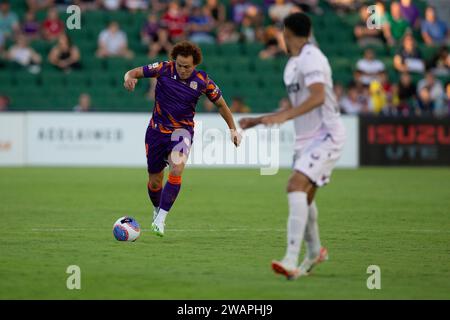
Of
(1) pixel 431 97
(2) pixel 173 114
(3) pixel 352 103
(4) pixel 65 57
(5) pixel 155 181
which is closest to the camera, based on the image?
(2) pixel 173 114

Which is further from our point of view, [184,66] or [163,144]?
[163,144]

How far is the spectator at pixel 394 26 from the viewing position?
2759cm

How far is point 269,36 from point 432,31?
504cm

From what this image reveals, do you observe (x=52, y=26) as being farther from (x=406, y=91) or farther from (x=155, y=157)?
(x=155, y=157)

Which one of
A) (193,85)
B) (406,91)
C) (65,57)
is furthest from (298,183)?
(65,57)

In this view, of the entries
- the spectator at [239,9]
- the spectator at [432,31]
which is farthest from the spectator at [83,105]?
the spectator at [432,31]

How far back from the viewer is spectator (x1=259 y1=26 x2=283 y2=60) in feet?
89.5

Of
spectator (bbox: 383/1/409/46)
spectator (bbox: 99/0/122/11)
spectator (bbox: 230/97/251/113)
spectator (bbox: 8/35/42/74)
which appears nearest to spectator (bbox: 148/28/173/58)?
spectator (bbox: 99/0/122/11)

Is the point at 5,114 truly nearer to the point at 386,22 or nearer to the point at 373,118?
the point at 373,118

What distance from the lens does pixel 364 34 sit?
28.3 meters

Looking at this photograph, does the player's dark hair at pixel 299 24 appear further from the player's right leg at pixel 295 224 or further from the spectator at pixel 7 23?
the spectator at pixel 7 23

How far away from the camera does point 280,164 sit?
2355cm
